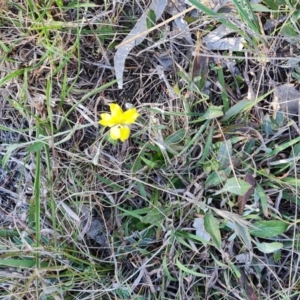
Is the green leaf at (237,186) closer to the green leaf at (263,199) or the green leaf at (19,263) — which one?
the green leaf at (263,199)

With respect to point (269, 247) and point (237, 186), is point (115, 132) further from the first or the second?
point (269, 247)

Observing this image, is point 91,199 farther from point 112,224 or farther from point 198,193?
point 198,193

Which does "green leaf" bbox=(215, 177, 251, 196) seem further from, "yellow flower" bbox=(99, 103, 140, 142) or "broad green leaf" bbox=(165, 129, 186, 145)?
"yellow flower" bbox=(99, 103, 140, 142)

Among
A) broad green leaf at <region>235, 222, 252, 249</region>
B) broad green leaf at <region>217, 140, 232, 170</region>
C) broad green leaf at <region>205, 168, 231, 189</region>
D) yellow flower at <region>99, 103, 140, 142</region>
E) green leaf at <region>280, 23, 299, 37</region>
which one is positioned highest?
green leaf at <region>280, 23, 299, 37</region>

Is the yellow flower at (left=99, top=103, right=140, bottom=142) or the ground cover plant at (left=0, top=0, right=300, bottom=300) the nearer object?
the yellow flower at (left=99, top=103, right=140, bottom=142)

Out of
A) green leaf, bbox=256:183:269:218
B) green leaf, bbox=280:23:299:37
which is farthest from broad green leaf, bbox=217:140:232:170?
green leaf, bbox=280:23:299:37

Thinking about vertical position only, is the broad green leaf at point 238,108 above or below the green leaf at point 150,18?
below

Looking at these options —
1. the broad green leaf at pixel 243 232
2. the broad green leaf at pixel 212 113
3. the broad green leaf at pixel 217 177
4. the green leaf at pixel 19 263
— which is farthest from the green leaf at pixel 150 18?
the green leaf at pixel 19 263
